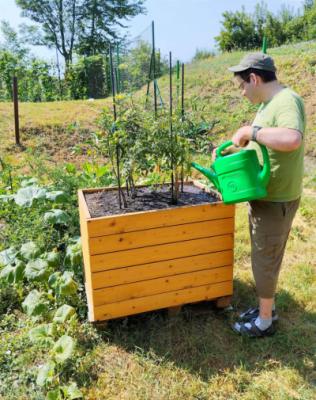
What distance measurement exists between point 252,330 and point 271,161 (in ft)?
3.32

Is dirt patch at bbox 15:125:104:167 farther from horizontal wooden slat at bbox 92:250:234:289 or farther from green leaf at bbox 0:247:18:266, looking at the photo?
horizontal wooden slat at bbox 92:250:234:289

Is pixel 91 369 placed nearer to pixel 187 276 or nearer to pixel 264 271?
pixel 187 276

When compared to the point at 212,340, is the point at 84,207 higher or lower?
higher

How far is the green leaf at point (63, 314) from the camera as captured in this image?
2242mm

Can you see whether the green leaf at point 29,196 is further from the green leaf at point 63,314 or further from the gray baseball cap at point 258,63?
the gray baseball cap at point 258,63

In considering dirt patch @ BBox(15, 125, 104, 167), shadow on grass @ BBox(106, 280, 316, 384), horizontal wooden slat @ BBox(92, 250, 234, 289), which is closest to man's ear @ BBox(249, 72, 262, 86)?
horizontal wooden slat @ BBox(92, 250, 234, 289)

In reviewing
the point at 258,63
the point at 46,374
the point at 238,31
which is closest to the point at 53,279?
the point at 46,374

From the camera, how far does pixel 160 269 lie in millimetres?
2268

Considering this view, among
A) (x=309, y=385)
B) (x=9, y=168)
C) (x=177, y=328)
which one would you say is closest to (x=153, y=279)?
(x=177, y=328)

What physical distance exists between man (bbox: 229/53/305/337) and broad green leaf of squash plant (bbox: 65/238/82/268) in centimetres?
112

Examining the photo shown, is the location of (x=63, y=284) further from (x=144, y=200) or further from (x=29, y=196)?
(x=29, y=196)

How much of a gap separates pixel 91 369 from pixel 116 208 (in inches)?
36.0

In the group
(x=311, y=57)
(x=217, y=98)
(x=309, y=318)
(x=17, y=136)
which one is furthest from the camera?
(x=217, y=98)

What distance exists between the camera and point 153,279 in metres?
2.27
